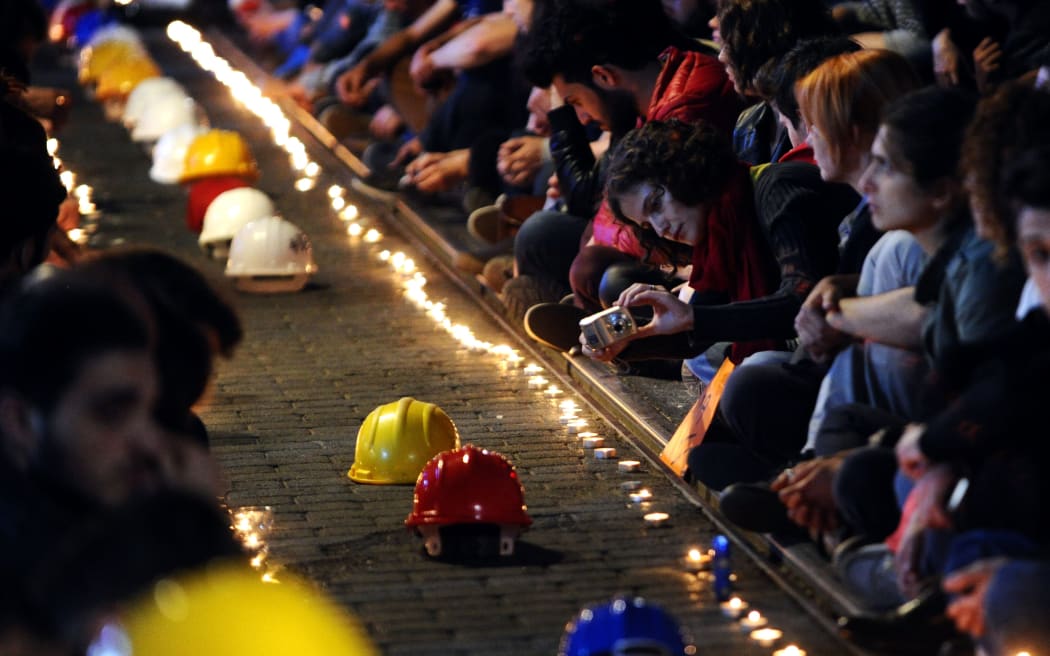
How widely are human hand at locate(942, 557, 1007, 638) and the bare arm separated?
1.05 metres

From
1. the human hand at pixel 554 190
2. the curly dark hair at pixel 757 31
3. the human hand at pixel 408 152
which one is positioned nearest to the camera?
the curly dark hair at pixel 757 31

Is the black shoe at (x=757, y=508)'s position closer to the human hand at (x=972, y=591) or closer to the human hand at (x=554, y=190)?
the human hand at (x=972, y=591)

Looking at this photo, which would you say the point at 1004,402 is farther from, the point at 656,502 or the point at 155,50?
the point at 155,50

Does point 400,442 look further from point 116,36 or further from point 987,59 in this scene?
point 116,36

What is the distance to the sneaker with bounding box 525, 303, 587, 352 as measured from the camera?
26.5 feet

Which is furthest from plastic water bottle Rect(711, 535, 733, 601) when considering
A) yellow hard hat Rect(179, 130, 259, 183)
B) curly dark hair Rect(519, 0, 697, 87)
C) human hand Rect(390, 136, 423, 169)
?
human hand Rect(390, 136, 423, 169)

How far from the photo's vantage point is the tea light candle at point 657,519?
6.20 m

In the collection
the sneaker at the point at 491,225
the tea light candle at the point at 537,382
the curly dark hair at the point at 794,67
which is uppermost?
the curly dark hair at the point at 794,67

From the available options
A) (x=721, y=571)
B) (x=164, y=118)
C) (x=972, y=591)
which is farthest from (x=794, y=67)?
(x=164, y=118)

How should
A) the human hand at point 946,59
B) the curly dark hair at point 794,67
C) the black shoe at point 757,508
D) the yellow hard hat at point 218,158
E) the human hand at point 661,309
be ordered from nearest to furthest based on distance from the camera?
the black shoe at point 757,508 → the human hand at point 661,309 → the curly dark hair at point 794,67 → the human hand at point 946,59 → the yellow hard hat at point 218,158

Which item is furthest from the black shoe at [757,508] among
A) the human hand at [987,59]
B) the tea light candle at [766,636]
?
the human hand at [987,59]

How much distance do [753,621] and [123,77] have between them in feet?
44.6

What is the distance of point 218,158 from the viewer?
42.0 ft

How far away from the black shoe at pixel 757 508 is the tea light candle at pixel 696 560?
6.4 inches
